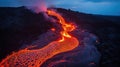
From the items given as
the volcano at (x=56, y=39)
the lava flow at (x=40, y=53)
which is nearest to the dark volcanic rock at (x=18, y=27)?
the volcano at (x=56, y=39)

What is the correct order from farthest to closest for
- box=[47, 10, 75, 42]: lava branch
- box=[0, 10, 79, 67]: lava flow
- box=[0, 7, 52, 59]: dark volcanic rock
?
1. box=[47, 10, 75, 42]: lava branch
2. box=[0, 7, 52, 59]: dark volcanic rock
3. box=[0, 10, 79, 67]: lava flow

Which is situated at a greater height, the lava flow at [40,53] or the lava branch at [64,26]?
the lava branch at [64,26]

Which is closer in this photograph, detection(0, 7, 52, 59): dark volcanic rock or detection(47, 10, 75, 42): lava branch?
detection(0, 7, 52, 59): dark volcanic rock

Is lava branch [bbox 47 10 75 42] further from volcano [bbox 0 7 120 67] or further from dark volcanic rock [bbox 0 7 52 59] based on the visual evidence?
dark volcanic rock [bbox 0 7 52 59]

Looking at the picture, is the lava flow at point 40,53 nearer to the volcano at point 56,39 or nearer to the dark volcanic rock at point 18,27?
the volcano at point 56,39

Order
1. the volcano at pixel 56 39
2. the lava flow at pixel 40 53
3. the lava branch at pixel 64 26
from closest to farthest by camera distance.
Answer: the lava flow at pixel 40 53
the volcano at pixel 56 39
the lava branch at pixel 64 26

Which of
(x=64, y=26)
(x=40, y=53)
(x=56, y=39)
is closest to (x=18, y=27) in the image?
(x=64, y=26)

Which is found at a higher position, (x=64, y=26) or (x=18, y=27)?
(x=64, y=26)

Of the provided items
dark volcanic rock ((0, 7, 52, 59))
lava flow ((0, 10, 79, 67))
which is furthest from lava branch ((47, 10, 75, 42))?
dark volcanic rock ((0, 7, 52, 59))

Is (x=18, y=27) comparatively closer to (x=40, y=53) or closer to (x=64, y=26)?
(x=64, y=26)
